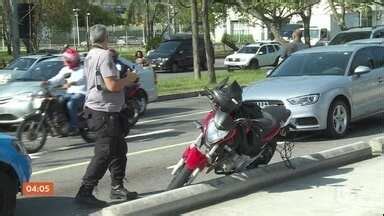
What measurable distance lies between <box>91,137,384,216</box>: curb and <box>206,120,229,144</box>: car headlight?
44 cm

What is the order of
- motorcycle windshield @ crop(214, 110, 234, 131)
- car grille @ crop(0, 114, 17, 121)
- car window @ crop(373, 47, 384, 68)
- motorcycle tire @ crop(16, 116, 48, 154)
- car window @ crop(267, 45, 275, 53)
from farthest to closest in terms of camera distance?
car window @ crop(267, 45, 275, 53), car grille @ crop(0, 114, 17, 121), car window @ crop(373, 47, 384, 68), motorcycle tire @ crop(16, 116, 48, 154), motorcycle windshield @ crop(214, 110, 234, 131)

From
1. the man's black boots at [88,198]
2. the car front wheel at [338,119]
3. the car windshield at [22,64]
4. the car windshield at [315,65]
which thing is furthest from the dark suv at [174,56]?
the man's black boots at [88,198]

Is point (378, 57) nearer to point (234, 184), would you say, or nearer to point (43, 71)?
point (234, 184)

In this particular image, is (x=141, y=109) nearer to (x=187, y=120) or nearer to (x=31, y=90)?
(x=187, y=120)

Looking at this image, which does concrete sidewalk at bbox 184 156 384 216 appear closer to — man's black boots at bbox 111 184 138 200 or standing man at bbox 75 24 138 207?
man's black boots at bbox 111 184 138 200

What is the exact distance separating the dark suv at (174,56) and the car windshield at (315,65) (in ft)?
80.7

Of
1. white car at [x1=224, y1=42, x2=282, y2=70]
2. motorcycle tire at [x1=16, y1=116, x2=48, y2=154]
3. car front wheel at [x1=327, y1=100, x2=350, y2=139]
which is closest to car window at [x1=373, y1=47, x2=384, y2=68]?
car front wheel at [x1=327, y1=100, x2=350, y2=139]

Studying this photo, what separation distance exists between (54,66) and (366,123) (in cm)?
646

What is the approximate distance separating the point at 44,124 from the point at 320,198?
17.9ft

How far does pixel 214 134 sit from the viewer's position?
7.01 metres

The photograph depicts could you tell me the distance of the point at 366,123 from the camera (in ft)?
41.8

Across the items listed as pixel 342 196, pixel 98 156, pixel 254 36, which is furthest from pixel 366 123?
pixel 254 36

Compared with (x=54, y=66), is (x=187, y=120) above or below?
below

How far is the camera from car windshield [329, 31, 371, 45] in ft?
74.2
